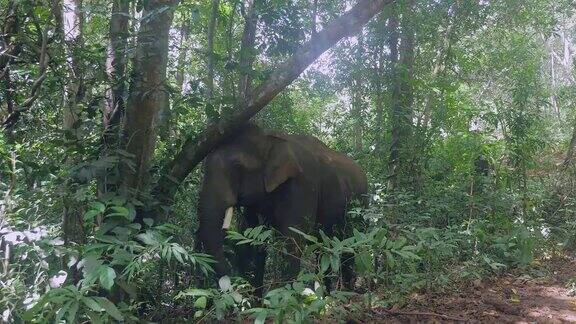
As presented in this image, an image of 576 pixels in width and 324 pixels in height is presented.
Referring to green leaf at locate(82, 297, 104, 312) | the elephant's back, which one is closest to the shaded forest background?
green leaf at locate(82, 297, 104, 312)

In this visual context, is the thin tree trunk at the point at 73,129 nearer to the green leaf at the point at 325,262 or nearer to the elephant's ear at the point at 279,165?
the green leaf at the point at 325,262

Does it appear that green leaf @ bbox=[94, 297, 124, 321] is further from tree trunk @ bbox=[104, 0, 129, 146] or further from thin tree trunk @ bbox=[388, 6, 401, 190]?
thin tree trunk @ bbox=[388, 6, 401, 190]

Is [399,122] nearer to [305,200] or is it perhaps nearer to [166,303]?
[305,200]

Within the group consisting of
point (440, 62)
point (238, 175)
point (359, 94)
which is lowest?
point (238, 175)

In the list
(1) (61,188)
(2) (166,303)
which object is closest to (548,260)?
(2) (166,303)

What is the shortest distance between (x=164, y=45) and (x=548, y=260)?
18.6ft

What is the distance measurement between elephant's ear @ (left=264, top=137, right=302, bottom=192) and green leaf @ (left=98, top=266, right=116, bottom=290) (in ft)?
10.7

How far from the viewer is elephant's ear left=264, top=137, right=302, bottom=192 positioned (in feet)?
21.6

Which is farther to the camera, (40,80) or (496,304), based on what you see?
(496,304)

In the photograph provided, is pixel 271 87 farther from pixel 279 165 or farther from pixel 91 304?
pixel 91 304

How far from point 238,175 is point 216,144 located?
1.45 feet

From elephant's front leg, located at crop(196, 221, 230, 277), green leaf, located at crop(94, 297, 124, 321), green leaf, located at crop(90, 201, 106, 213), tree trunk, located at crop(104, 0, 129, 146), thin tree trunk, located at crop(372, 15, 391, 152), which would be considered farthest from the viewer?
thin tree trunk, located at crop(372, 15, 391, 152)

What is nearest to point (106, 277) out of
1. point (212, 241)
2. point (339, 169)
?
point (212, 241)

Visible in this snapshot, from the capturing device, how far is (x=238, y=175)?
6332mm
